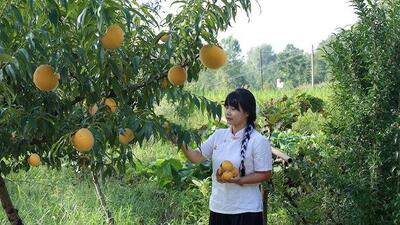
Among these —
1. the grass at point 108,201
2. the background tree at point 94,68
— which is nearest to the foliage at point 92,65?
the background tree at point 94,68

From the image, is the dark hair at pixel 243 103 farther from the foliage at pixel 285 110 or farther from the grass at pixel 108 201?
the grass at pixel 108 201

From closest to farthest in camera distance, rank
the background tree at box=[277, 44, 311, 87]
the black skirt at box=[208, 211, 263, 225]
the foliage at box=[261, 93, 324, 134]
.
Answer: the black skirt at box=[208, 211, 263, 225] < the foliage at box=[261, 93, 324, 134] < the background tree at box=[277, 44, 311, 87]

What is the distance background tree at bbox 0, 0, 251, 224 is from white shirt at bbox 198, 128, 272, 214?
0.61m

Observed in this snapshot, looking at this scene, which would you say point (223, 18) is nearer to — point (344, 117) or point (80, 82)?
point (80, 82)

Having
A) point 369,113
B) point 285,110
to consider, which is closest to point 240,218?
point 369,113

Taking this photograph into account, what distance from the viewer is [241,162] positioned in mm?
2662

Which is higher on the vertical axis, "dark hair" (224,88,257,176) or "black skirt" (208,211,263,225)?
"dark hair" (224,88,257,176)

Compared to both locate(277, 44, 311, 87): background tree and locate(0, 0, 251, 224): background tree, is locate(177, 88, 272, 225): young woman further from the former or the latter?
locate(277, 44, 311, 87): background tree

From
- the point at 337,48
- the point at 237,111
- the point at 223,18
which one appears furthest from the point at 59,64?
the point at 337,48

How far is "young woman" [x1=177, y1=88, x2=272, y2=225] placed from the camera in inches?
104

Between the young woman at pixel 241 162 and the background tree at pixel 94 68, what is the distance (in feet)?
1.93

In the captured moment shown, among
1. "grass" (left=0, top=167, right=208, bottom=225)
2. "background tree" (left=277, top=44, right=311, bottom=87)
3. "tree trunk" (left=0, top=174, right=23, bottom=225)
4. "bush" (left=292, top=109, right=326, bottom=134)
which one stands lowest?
"grass" (left=0, top=167, right=208, bottom=225)

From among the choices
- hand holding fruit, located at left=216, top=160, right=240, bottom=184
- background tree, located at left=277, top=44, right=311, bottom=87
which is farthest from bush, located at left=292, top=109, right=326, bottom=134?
background tree, located at left=277, top=44, right=311, bottom=87

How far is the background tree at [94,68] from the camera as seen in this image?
1534mm
